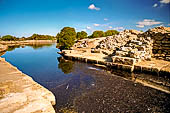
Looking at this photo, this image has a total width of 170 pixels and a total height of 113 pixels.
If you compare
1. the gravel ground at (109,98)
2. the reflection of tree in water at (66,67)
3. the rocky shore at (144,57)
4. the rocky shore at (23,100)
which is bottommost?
the gravel ground at (109,98)

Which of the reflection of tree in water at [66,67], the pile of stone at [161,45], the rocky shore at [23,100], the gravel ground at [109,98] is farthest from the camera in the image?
the pile of stone at [161,45]

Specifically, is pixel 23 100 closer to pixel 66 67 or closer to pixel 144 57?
pixel 66 67

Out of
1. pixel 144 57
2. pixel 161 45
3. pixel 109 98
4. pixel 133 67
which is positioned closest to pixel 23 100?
pixel 109 98

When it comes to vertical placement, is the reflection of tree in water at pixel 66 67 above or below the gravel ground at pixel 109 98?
above

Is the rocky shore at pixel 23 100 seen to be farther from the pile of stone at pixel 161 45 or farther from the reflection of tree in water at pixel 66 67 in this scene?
the pile of stone at pixel 161 45

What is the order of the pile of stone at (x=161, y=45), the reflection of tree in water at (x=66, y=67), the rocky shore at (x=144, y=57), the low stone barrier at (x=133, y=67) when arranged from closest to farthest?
the low stone barrier at (x=133, y=67), the rocky shore at (x=144, y=57), the reflection of tree in water at (x=66, y=67), the pile of stone at (x=161, y=45)

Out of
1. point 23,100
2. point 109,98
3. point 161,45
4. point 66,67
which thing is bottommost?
point 109,98

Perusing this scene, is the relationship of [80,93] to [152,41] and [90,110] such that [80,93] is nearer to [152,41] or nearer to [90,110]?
[90,110]

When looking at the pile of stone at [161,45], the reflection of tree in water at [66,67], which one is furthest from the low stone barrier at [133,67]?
the pile of stone at [161,45]

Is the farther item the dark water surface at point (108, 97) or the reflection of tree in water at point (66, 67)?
the reflection of tree in water at point (66, 67)

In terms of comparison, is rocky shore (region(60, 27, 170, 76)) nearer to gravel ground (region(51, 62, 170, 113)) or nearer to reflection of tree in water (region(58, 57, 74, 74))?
reflection of tree in water (region(58, 57, 74, 74))

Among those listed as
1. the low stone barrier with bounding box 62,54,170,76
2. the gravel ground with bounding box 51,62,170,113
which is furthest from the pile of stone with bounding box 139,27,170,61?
the gravel ground with bounding box 51,62,170,113

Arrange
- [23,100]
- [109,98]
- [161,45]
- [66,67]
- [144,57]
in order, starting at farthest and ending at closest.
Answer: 1. [161,45]
2. [66,67]
3. [144,57]
4. [109,98]
5. [23,100]

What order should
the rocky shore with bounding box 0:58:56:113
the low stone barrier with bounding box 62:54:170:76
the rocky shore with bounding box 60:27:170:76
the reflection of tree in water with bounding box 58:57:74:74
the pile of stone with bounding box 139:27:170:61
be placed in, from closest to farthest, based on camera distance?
the rocky shore with bounding box 0:58:56:113
the low stone barrier with bounding box 62:54:170:76
the rocky shore with bounding box 60:27:170:76
the reflection of tree in water with bounding box 58:57:74:74
the pile of stone with bounding box 139:27:170:61
